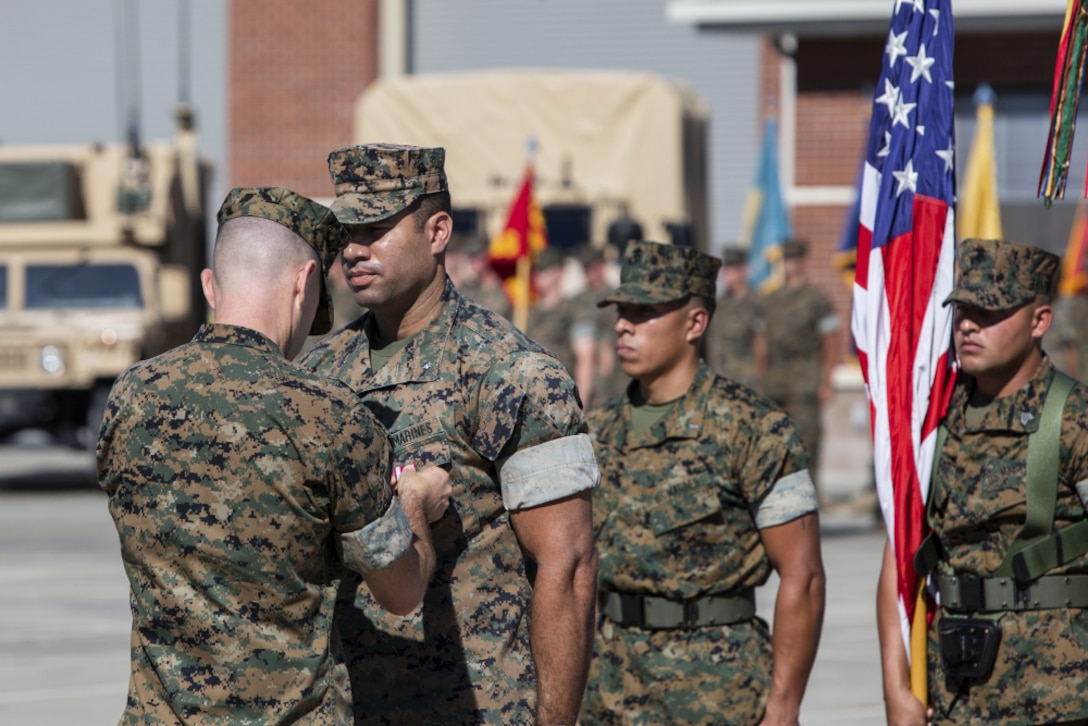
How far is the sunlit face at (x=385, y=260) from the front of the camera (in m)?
3.76

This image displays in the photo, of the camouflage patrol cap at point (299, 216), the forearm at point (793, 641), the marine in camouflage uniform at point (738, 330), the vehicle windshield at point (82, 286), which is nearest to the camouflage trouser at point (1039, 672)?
the forearm at point (793, 641)

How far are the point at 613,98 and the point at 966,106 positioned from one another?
11.3 ft

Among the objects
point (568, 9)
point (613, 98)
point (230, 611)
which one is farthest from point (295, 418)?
point (568, 9)

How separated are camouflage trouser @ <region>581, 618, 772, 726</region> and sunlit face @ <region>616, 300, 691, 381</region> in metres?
0.76

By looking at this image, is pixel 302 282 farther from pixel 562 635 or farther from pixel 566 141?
pixel 566 141

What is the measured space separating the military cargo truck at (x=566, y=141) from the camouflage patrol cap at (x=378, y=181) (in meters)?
13.0

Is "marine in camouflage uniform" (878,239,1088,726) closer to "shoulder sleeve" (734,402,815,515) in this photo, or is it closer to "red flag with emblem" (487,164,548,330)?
"shoulder sleeve" (734,402,815,515)

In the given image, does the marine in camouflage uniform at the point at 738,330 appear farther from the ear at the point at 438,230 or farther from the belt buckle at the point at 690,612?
the ear at the point at 438,230

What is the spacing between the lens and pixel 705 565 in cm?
480

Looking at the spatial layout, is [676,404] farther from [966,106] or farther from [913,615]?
[966,106]

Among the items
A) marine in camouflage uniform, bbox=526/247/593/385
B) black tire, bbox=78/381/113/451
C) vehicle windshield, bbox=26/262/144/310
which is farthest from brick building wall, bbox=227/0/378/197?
marine in camouflage uniform, bbox=526/247/593/385

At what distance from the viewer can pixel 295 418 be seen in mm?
3117

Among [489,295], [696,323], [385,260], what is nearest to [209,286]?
[385,260]

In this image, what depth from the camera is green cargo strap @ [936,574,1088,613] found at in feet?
14.7
